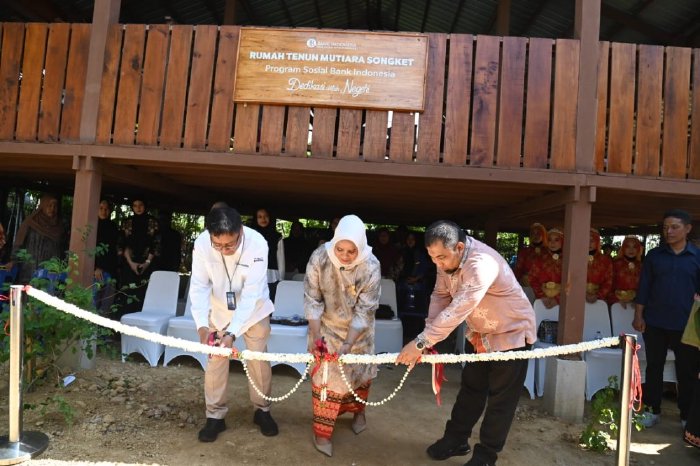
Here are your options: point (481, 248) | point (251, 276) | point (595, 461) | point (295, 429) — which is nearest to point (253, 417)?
point (295, 429)

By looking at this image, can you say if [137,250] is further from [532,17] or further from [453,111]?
[532,17]

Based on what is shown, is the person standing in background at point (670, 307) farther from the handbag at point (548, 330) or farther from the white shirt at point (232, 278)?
the white shirt at point (232, 278)

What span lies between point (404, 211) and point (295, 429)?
17.4 feet

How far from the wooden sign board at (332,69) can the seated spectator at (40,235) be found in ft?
10.2

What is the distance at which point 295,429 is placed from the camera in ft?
12.1

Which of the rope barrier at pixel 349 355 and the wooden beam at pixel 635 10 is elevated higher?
the wooden beam at pixel 635 10

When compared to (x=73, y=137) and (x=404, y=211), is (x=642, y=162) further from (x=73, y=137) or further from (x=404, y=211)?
(x=73, y=137)

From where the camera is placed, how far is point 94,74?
464cm

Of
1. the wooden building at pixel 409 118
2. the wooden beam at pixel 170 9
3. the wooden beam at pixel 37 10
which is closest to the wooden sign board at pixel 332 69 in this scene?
the wooden building at pixel 409 118

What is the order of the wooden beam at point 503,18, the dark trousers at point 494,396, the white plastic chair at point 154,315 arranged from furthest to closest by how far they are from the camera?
the wooden beam at point 503,18
the white plastic chair at point 154,315
the dark trousers at point 494,396

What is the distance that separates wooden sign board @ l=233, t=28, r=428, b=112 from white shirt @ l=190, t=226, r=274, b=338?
1.76 meters

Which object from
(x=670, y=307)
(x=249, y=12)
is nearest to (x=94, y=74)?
(x=249, y=12)

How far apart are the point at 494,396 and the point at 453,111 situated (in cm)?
260

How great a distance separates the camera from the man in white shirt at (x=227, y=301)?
3.14m
